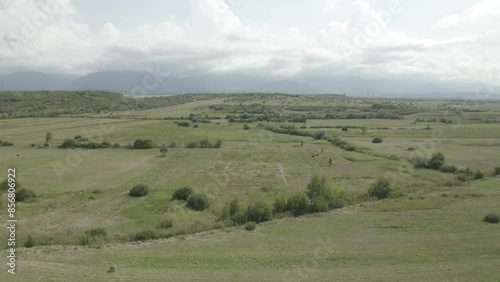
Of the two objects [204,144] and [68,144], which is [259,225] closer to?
[204,144]

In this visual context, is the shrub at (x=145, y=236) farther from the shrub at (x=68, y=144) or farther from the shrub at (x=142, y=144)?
the shrub at (x=68, y=144)

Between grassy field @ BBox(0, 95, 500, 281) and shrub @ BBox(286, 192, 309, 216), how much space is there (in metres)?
1.44

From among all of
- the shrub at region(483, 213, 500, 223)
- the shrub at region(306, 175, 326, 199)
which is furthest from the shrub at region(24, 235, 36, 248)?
the shrub at region(483, 213, 500, 223)

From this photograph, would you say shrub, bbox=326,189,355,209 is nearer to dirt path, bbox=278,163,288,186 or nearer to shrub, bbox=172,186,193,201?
dirt path, bbox=278,163,288,186

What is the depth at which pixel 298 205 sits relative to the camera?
125ft

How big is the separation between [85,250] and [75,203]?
19.3 metres

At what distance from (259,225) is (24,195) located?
99.6 ft

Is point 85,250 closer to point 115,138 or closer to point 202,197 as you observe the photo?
point 202,197

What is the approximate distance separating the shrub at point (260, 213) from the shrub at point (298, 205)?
2799 mm

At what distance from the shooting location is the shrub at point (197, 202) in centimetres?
4291

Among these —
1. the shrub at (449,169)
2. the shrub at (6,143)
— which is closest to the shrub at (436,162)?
the shrub at (449,169)

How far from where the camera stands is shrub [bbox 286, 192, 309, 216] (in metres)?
37.8

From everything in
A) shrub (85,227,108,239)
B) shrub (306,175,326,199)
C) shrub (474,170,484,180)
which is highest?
shrub (306,175,326,199)

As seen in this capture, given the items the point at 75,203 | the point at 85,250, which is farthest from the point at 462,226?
the point at 75,203
